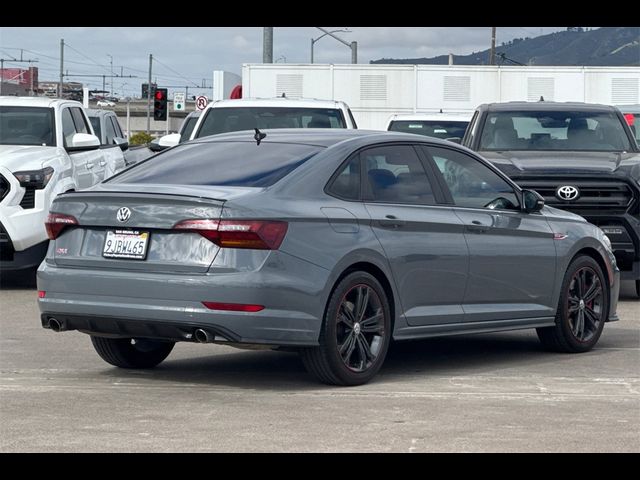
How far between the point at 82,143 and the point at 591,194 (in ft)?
18.5

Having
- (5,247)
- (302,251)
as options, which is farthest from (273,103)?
(302,251)

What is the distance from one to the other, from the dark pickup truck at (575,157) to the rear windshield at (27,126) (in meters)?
4.82

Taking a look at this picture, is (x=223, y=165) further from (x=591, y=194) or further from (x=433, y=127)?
(x=433, y=127)

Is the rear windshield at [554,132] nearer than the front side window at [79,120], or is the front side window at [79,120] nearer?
the rear windshield at [554,132]

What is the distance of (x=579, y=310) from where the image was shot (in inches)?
425

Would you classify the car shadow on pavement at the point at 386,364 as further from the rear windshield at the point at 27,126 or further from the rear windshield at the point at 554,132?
the rear windshield at the point at 27,126

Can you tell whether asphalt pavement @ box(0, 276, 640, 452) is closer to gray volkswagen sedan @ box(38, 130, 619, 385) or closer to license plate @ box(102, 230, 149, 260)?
gray volkswagen sedan @ box(38, 130, 619, 385)

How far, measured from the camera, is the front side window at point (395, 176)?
9273mm

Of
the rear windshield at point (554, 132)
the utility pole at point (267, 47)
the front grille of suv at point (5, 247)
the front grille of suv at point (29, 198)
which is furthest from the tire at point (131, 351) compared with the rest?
the utility pole at point (267, 47)

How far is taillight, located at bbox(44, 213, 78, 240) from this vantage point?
886cm

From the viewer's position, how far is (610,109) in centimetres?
1593
